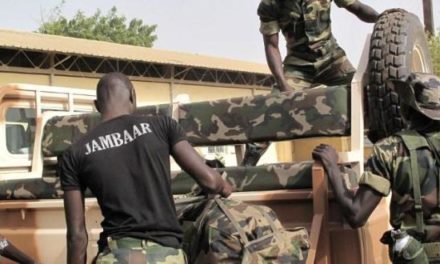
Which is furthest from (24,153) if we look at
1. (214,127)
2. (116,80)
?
(116,80)

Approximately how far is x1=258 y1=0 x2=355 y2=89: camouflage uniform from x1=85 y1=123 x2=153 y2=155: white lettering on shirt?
209 centimetres

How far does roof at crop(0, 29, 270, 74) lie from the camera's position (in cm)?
1622

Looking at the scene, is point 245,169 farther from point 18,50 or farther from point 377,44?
point 18,50

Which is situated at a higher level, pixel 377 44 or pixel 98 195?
pixel 377 44

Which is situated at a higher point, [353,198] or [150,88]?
[150,88]

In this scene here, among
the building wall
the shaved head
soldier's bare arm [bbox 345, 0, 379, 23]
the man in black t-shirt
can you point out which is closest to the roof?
the building wall

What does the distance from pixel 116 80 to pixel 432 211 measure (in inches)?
50.0

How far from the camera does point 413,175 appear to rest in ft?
8.85

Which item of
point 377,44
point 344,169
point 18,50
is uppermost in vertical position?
point 18,50

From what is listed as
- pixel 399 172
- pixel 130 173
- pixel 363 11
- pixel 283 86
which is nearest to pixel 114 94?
pixel 130 173

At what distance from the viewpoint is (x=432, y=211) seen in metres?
2.75

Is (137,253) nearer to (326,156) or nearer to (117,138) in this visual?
(117,138)

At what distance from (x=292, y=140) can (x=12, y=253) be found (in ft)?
4.86

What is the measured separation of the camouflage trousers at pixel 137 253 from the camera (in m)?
2.53
